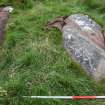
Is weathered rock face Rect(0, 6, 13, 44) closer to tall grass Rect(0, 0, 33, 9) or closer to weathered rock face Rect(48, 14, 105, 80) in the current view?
tall grass Rect(0, 0, 33, 9)

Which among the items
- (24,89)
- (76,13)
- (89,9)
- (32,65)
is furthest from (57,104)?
(89,9)

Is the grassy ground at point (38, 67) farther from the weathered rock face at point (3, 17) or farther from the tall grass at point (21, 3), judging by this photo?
the tall grass at point (21, 3)

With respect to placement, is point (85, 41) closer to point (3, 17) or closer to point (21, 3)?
point (3, 17)

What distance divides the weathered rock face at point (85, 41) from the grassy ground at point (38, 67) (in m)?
0.12

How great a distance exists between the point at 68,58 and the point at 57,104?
0.96 m

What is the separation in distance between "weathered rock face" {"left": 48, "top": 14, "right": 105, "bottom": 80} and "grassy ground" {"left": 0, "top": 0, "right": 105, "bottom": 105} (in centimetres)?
12

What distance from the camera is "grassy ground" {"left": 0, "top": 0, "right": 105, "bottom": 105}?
472 cm

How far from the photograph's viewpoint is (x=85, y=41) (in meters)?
5.55

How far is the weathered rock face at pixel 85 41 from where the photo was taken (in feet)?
17.0

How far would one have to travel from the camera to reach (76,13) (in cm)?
659

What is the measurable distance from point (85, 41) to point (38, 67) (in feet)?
3.02

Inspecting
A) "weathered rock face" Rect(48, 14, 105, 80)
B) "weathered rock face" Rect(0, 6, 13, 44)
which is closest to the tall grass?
"weathered rock face" Rect(0, 6, 13, 44)

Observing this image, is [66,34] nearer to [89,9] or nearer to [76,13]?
[76,13]

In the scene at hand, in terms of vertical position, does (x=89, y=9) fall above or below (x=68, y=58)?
above
